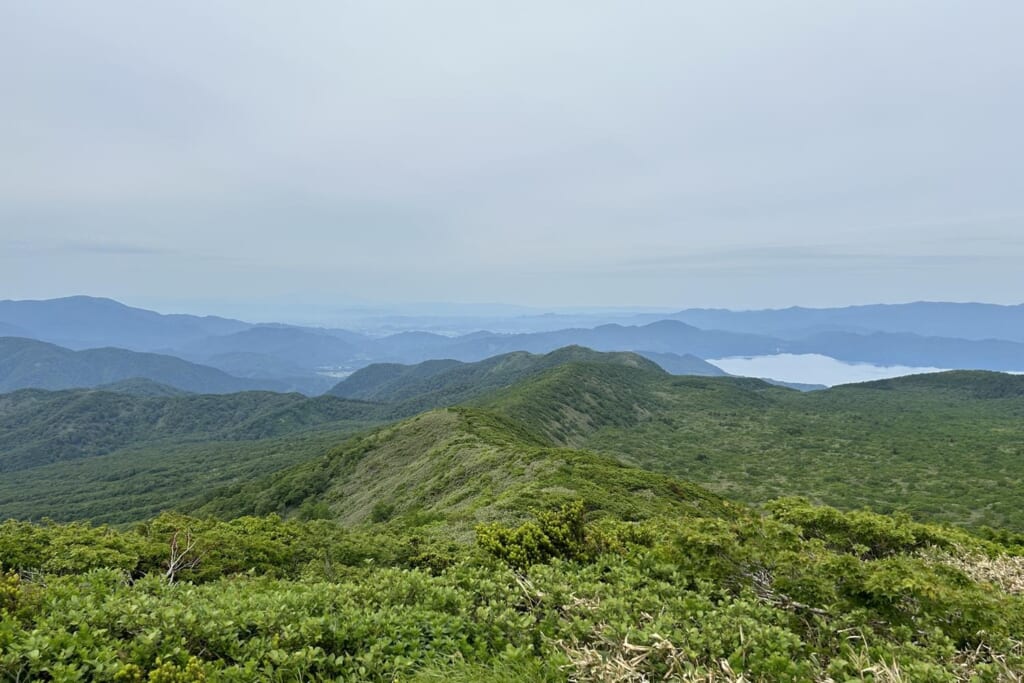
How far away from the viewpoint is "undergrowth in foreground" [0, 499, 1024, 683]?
5.43m

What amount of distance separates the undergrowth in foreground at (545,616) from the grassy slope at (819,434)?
2891cm

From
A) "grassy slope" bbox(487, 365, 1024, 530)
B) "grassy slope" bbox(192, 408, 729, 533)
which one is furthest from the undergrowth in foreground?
"grassy slope" bbox(487, 365, 1024, 530)

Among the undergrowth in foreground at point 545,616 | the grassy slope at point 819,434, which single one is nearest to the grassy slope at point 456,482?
the undergrowth in foreground at point 545,616

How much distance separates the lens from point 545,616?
7.39 m

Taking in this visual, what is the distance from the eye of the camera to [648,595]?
25.5ft

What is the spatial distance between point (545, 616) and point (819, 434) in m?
117

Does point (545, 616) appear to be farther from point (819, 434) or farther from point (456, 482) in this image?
point (819, 434)

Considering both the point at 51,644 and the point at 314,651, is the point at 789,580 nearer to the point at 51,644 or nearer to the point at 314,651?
the point at 314,651

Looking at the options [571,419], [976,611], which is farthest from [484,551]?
[571,419]

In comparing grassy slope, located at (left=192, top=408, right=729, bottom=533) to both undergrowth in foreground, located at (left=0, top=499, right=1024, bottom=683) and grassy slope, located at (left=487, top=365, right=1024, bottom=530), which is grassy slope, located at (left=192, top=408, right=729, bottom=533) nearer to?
undergrowth in foreground, located at (left=0, top=499, right=1024, bottom=683)

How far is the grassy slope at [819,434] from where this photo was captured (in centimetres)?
5997

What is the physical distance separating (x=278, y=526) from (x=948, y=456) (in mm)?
102118

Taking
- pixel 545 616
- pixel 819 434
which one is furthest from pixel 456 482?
pixel 819 434

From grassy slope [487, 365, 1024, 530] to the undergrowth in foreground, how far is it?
2891 cm
